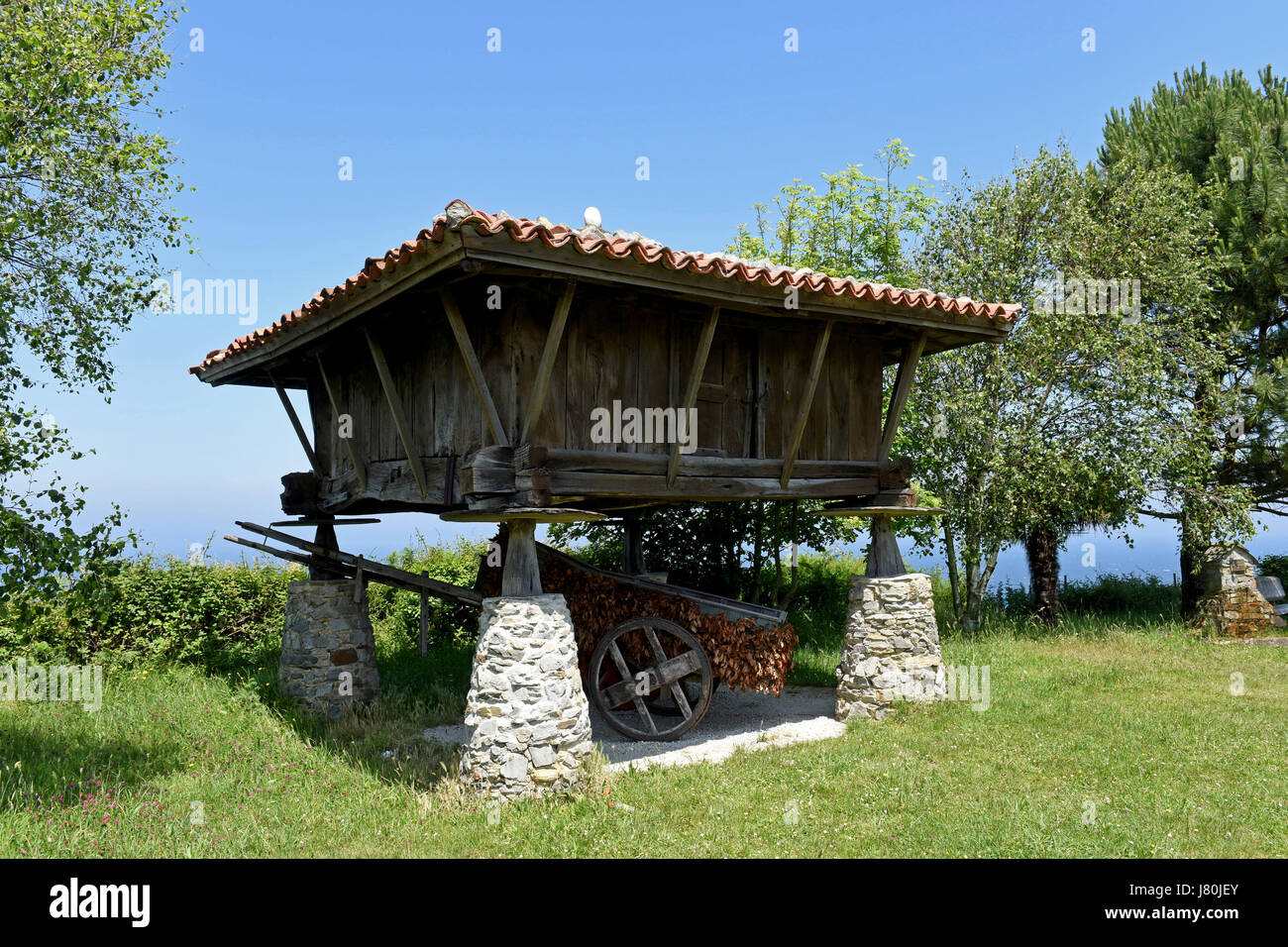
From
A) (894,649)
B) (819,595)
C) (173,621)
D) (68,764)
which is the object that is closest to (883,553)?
(894,649)

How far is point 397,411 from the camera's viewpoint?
7.74 meters

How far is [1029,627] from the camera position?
1429 cm

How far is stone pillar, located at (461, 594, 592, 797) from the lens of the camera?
6488 mm

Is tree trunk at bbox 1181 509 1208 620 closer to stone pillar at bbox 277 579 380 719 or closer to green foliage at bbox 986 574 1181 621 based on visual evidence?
green foliage at bbox 986 574 1181 621

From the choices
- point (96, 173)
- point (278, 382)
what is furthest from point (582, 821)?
point (96, 173)

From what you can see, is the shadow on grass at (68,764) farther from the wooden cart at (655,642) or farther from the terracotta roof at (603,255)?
the terracotta roof at (603,255)

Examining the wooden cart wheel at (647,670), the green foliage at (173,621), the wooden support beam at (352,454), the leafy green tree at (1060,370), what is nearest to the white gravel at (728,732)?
the wooden cart wheel at (647,670)

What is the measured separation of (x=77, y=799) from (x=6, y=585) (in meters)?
1.82

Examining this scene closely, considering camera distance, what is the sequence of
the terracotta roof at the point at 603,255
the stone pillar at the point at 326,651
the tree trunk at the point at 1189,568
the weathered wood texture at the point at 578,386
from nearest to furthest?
the terracotta roof at the point at 603,255
the weathered wood texture at the point at 578,386
the stone pillar at the point at 326,651
the tree trunk at the point at 1189,568

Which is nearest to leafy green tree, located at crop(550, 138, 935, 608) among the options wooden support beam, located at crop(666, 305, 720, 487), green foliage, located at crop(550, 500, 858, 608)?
green foliage, located at crop(550, 500, 858, 608)

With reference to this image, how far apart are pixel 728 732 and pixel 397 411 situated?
4566 millimetres

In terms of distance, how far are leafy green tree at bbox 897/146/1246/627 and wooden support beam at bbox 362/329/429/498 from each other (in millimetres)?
8800

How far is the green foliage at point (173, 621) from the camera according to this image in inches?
405

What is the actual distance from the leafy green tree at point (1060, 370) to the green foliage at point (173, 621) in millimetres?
10191
